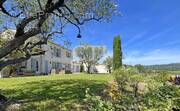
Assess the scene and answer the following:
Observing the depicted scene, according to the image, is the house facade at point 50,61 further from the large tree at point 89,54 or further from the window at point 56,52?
the large tree at point 89,54

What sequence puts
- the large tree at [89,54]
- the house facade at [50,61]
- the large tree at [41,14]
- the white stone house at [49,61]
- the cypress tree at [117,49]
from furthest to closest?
1. the large tree at [89,54]
2. the house facade at [50,61]
3. the white stone house at [49,61]
4. the cypress tree at [117,49]
5. the large tree at [41,14]

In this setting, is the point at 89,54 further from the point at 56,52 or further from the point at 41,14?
the point at 41,14

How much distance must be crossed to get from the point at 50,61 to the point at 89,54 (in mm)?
11904

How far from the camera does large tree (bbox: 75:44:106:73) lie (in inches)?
2876

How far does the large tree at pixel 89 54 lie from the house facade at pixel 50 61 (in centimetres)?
364

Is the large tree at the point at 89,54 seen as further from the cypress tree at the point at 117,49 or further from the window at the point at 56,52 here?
the cypress tree at the point at 117,49

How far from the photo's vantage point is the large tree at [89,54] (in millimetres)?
73062

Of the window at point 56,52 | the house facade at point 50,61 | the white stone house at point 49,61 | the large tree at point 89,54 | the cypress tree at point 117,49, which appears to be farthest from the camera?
the large tree at point 89,54

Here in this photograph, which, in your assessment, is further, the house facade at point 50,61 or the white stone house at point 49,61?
the house facade at point 50,61

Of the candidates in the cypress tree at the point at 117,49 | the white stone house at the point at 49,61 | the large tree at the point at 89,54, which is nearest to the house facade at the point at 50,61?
the white stone house at the point at 49,61

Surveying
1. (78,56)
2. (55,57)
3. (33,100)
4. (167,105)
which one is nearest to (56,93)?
(33,100)

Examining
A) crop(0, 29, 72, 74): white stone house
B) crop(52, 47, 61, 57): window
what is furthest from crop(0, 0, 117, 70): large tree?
crop(52, 47, 61, 57): window

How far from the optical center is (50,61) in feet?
210

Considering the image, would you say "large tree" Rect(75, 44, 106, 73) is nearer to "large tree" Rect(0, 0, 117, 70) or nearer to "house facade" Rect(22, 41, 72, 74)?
"house facade" Rect(22, 41, 72, 74)
